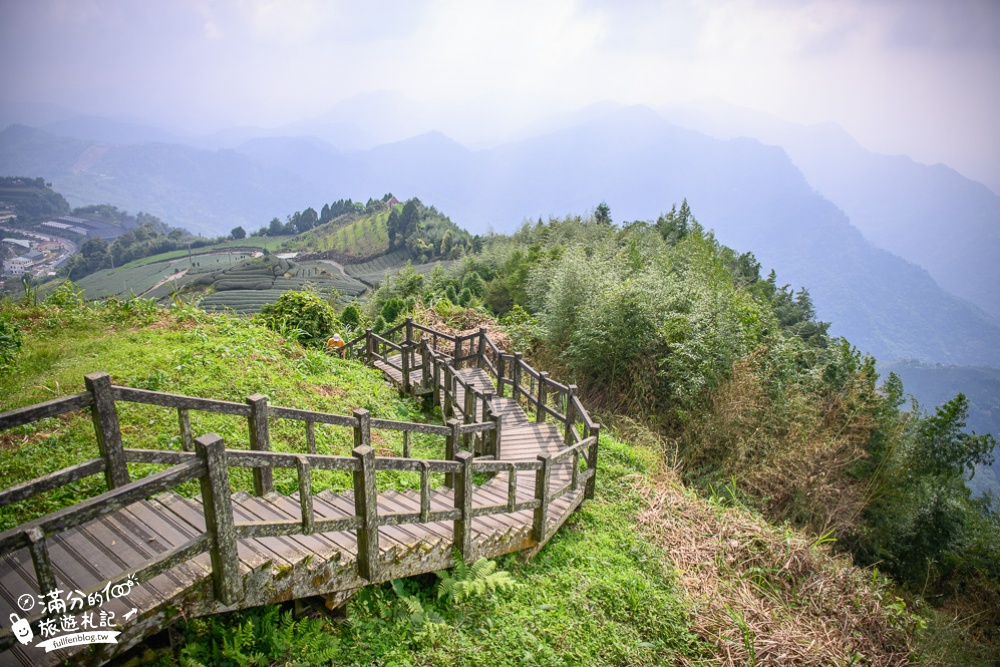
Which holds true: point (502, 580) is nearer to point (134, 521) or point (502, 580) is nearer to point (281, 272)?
point (134, 521)

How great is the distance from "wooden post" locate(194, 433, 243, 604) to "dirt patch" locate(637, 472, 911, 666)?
5.05 meters

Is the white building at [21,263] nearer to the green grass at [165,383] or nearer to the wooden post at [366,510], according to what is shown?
the green grass at [165,383]

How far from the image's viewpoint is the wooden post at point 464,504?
17.3ft

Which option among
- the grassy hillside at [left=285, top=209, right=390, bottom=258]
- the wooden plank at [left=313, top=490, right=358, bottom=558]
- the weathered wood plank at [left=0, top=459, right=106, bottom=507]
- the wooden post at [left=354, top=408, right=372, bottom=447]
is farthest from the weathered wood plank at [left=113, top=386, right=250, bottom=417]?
the grassy hillside at [left=285, top=209, right=390, bottom=258]

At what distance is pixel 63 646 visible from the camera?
111 inches

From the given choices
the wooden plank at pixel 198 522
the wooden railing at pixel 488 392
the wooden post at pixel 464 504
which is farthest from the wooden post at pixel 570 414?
the wooden plank at pixel 198 522

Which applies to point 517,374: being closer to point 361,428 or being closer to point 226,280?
point 361,428

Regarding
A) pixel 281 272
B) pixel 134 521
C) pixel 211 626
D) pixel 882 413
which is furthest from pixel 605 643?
pixel 281 272

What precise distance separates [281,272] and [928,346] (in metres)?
211

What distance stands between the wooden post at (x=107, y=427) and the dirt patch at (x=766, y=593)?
6.09 m

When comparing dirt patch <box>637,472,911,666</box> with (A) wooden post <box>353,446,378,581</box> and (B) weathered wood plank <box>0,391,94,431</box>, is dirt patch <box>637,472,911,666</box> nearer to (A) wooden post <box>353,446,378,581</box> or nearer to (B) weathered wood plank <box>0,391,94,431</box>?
(A) wooden post <box>353,446,378,581</box>

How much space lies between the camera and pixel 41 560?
265 cm

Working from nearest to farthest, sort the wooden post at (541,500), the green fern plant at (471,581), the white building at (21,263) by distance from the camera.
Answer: the green fern plant at (471,581)
the wooden post at (541,500)
the white building at (21,263)

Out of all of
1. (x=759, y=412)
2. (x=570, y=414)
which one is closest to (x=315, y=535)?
(x=570, y=414)
